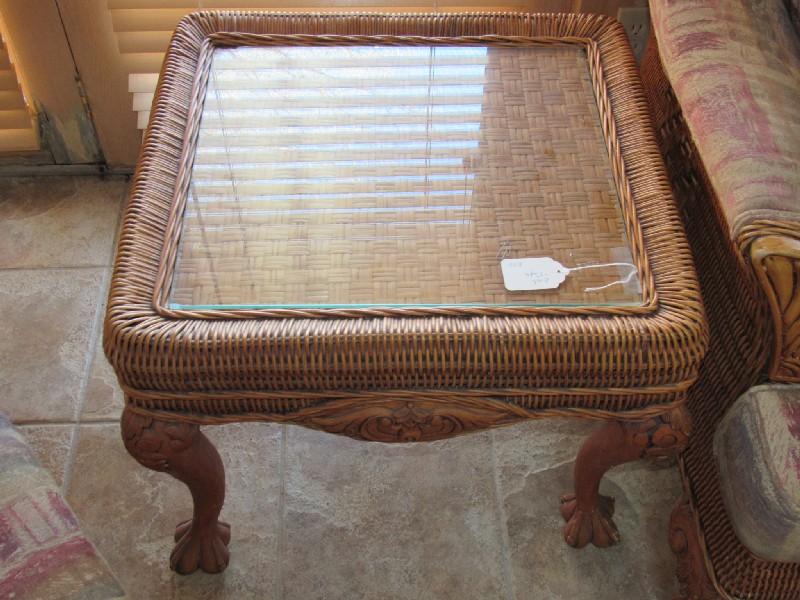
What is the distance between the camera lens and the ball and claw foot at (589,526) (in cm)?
118

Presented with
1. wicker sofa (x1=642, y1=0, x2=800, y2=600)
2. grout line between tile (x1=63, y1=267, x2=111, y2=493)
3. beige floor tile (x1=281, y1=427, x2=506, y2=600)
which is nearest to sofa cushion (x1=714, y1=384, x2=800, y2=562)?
wicker sofa (x1=642, y1=0, x2=800, y2=600)

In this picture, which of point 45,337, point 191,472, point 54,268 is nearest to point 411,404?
point 191,472

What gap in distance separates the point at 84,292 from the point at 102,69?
0.39 m

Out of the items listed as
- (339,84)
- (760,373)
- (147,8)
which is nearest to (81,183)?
(147,8)

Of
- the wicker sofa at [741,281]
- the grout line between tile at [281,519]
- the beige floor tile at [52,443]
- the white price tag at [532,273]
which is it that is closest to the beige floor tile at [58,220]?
the beige floor tile at [52,443]

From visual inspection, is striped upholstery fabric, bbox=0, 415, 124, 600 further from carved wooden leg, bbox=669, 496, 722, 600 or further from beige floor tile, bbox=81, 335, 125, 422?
carved wooden leg, bbox=669, 496, 722, 600

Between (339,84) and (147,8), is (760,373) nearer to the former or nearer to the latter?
(339,84)

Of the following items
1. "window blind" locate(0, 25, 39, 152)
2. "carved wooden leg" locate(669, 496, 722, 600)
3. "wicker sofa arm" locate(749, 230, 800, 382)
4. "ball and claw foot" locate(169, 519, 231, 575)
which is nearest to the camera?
"wicker sofa arm" locate(749, 230, 800, 382)

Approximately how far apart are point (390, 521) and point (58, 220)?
88 centimetres

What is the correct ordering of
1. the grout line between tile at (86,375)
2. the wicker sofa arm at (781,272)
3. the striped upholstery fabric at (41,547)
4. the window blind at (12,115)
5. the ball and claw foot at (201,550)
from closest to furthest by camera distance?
the striped upholstery fabric at (41,547)
the wicker sofa arm at (781,272)
the ball and claw foot at (201,550)
the grout line between tile at (86,375)
the window blind at (12,115)

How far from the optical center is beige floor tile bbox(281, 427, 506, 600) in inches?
45.9

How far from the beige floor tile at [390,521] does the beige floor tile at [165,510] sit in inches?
1.3

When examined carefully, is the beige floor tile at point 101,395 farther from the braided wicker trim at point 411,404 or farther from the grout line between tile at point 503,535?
the grout line between tile at point 503,535

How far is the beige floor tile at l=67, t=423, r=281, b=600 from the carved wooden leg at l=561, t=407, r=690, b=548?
1.36ft
